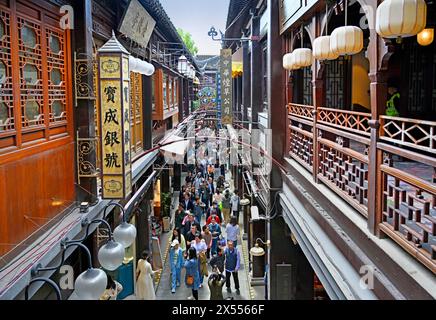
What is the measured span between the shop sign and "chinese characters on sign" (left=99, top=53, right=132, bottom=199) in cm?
336

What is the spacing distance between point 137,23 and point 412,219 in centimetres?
1001

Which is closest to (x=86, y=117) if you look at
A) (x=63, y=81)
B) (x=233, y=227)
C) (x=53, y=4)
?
(x=63, y=81)

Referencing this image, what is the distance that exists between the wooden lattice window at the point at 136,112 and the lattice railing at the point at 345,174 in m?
7.51

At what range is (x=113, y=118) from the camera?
845 centimetres

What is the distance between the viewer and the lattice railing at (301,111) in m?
9.00

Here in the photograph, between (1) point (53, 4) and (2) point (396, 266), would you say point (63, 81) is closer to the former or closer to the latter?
(1) point (53, 4)

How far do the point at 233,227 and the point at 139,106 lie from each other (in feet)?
16.8

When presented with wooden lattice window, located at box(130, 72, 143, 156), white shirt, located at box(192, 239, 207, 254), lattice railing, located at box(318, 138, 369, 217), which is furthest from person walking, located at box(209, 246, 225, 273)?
lattice railing, located at box(318, 138, 369, 217)

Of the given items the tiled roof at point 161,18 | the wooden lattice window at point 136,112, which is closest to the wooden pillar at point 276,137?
the tiled roof at point 161,18

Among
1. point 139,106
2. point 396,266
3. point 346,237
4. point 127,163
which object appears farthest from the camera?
point 139,106

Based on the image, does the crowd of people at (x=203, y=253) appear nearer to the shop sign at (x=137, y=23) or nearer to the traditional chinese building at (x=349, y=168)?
the traditional chinese building at (x=349, y=168)

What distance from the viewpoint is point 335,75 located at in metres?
13.1

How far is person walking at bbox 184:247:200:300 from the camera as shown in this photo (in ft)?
43.8

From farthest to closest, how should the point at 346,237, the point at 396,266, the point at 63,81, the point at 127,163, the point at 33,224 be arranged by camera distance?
the point at 127,163 → the point at 63,81 → the point at 33,224 → the point at 346,237 → the point at 396,266
